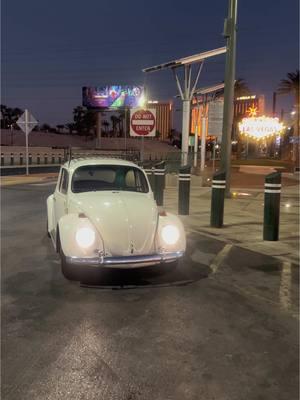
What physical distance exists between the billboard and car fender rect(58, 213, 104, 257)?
3094 inches

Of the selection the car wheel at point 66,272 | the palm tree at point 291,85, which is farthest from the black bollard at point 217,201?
the palm tree at point 291,85

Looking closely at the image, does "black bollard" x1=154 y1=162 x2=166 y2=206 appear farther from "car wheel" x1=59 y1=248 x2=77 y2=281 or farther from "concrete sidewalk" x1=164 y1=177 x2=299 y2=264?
"car wheel" x1=59 y1=248 x2=77 y2=281

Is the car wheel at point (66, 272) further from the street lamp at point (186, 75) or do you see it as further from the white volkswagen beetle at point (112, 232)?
the street lamp at point (186, 75)

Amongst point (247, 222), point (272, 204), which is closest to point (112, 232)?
point (272, 204)

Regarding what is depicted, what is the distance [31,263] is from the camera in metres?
7.34

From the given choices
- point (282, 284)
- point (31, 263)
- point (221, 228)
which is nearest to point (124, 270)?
point (31, 263)

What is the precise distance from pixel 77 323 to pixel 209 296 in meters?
1.78

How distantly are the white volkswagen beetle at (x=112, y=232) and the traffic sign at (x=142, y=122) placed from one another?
20.4 feet

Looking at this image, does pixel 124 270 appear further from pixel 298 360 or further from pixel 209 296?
pixel 298 360

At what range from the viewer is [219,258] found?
794 cm

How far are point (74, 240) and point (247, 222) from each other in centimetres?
636

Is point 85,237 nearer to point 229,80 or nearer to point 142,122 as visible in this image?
point 142,122

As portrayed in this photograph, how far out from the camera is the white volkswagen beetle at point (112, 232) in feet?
19.8

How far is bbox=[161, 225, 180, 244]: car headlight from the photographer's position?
639 cm
